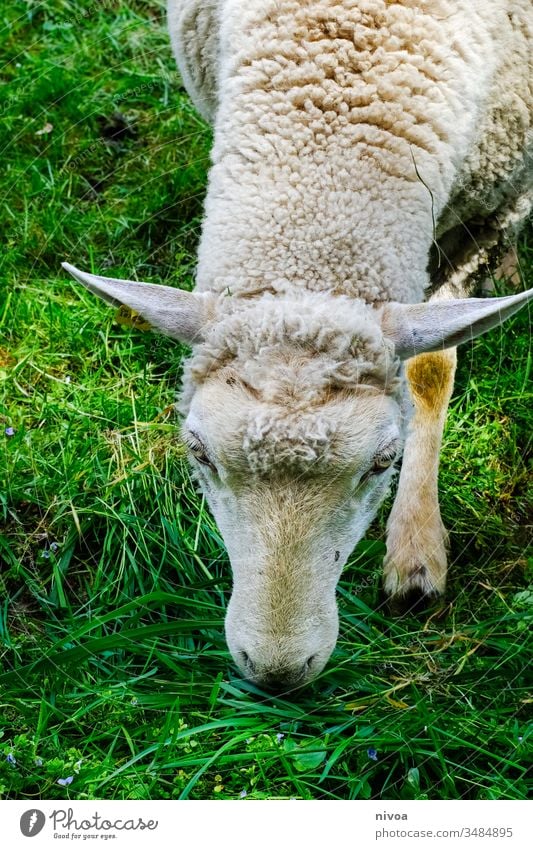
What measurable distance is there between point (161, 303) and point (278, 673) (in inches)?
44.5

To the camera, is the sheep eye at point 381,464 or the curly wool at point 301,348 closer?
the curly wool at point 301,348

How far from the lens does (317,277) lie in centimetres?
268

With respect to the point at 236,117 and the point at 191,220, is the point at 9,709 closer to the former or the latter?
the point at 236,117

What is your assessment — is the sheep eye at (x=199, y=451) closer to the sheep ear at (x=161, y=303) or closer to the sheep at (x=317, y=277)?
A: the sheep at (x=317, y=277)

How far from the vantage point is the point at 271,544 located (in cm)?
255

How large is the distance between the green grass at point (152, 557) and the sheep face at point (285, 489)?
48cm

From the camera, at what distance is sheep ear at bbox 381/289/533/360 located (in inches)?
100

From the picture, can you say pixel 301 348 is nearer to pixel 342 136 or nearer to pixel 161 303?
pixel 161 303
